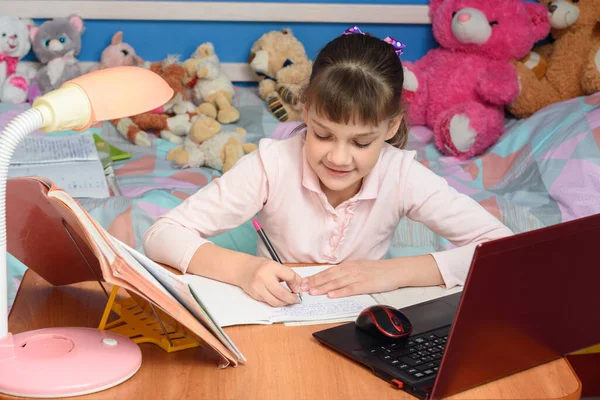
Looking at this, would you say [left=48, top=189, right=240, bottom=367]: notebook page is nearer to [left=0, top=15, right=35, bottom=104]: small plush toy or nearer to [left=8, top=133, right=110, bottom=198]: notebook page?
[left=8, top=133, right=110, bottom=198]: notebook page

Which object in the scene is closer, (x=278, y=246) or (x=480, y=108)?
(x=278, y=246)

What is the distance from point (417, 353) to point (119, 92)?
0.47 metres

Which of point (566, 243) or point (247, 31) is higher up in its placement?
point (566, 243)

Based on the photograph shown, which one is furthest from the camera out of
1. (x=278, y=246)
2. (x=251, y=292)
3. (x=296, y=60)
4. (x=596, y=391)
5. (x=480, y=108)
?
(x=296, y=60)

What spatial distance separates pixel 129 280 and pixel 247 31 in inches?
83.7

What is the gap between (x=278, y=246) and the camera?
1.50 m

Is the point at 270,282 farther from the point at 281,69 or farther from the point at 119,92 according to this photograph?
the point at 281,69

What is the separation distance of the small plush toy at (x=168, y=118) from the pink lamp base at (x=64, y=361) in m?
1.64

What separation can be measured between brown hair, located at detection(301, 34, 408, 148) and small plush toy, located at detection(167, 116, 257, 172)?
3.30ft

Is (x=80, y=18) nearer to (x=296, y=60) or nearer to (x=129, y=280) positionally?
(x=296, y=60)

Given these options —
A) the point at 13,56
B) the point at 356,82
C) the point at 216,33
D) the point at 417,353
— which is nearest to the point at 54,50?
the point at 13,56

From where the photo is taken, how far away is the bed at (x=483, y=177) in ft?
6.22

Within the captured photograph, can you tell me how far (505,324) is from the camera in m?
0.84

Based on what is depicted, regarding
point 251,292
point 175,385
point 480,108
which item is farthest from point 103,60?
point 175,385
